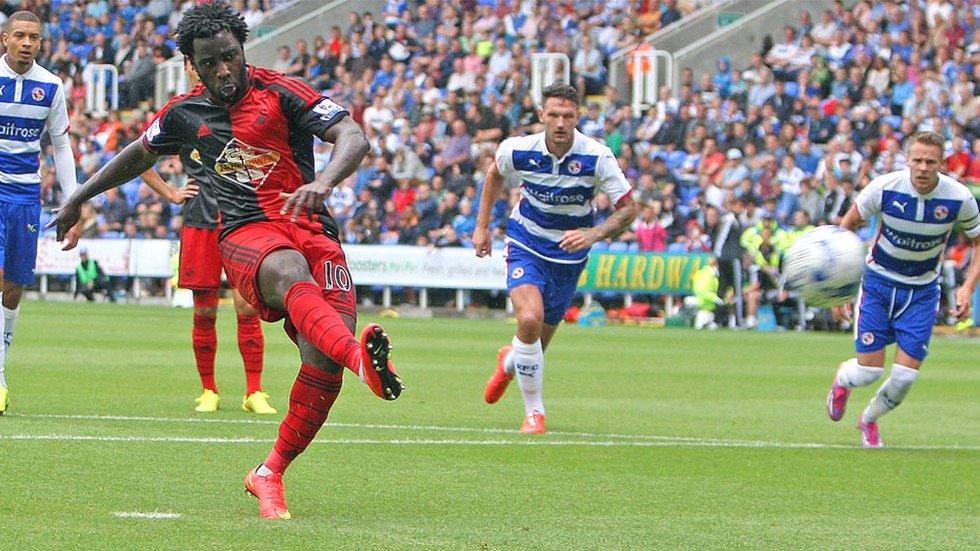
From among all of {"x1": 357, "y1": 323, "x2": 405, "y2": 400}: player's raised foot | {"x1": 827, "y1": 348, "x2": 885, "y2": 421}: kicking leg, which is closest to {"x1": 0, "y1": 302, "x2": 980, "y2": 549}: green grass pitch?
{"x1": 827, "y1": 348, "x2": 885, "y2": 421}: kicking leg

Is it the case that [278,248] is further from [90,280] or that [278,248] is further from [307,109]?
[90,280]

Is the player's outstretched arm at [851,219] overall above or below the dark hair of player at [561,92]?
below

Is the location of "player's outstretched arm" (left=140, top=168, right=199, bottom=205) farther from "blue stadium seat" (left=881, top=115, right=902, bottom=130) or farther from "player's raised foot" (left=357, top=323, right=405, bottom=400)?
"blue stadium seat" (left=881, top=115, right=902, bottom=130)

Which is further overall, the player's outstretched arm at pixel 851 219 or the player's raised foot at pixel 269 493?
the player's outstretched arm at pixel 851 219

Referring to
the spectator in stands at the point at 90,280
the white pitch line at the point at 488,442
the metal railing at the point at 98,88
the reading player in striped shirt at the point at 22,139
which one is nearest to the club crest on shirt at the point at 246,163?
the white pitch line at the point at 488,442

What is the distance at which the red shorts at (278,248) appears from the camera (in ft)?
22.4

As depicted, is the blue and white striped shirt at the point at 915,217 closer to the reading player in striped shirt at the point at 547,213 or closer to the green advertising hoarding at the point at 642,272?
the reading player in striped shirt at the point at 547,213

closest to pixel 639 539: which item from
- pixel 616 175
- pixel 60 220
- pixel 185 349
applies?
pixel 60 220

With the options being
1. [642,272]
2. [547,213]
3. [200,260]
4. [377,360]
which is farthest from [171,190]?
[642,272]

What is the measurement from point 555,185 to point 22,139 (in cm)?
353

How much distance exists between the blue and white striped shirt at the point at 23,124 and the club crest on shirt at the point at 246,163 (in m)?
4.08

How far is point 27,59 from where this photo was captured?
1055 cm

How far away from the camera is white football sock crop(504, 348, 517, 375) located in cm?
1170

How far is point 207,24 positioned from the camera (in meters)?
6.79
